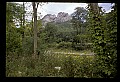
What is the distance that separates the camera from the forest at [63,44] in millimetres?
3882

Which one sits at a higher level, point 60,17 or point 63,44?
point 60,17

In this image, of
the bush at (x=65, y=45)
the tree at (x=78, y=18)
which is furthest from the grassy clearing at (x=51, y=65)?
the tree at (x=78, y=18)

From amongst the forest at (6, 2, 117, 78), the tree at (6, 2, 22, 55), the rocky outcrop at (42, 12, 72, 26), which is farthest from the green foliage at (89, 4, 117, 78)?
the tree at (6, 2, 22, 55)

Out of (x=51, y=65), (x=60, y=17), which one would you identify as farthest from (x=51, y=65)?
(x=60, y=17)

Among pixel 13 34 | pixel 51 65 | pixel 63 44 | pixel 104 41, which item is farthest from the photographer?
pixel 13 34

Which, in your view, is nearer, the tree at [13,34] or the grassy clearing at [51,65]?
the grassy clearing at [51,65]

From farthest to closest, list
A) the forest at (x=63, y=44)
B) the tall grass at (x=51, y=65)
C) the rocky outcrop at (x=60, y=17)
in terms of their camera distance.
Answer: the rocky outcrop at (x=60, y=17) < the tall grass at (x=51, y=65) < the forest at (x=63, y=44)

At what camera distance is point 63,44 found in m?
4.34

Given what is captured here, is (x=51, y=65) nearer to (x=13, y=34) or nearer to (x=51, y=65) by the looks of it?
(x=51, y=65)

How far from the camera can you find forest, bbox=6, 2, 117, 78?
3.88 meters

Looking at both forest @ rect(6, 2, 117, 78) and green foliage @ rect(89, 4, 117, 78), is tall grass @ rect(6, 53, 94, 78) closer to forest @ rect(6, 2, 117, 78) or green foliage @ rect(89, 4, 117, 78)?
forest @ rect(6, 2, 117, 78)

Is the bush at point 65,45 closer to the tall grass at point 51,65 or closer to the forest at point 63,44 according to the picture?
the forest at point 63,44

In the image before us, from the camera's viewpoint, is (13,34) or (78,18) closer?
(78,18)
